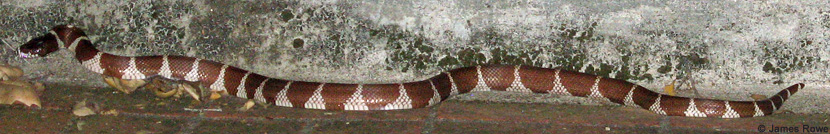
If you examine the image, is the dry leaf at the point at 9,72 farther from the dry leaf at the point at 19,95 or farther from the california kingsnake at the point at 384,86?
the dry leaf at the point at 19,95

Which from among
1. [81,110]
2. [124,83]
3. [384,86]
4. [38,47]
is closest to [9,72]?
[38,47]

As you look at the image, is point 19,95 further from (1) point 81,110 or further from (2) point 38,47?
(2) point 38,47

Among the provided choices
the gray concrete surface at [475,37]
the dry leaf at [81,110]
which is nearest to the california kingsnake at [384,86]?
the gray concrete surface at [475,37]

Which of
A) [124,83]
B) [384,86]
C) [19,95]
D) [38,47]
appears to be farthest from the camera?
[38,47]

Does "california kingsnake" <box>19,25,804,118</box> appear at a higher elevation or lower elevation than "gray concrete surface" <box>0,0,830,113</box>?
lower

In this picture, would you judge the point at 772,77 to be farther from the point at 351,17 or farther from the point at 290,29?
the point at 290,29

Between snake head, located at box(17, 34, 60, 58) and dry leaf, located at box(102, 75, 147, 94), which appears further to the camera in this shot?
snake head, located at box(17, 34, 60, 58)

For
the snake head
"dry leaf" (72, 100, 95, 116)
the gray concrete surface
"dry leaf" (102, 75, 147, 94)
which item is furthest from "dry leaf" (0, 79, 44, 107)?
the snake head

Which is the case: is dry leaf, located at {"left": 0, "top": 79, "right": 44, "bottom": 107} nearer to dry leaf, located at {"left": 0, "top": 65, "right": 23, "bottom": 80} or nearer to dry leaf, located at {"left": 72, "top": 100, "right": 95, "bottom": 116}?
dry leaf, located at {"left": 72, "top": 100, "right": 95, "bottom": 116}
